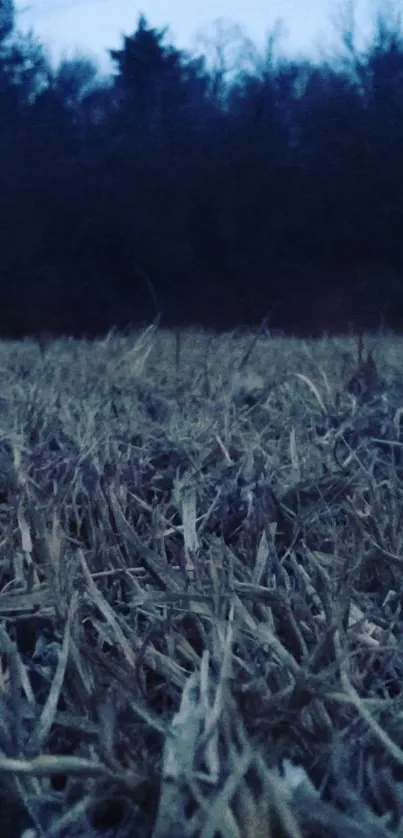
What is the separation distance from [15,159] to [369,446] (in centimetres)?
1001

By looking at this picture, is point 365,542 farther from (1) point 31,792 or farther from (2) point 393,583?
(1) point 31,792

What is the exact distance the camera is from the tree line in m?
10.3

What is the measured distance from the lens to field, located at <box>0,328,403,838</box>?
1.18ft

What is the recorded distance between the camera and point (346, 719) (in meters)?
0.42

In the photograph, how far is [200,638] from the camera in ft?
1.72

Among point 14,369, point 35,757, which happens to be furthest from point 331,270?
point 35,757

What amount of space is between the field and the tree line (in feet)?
29.8

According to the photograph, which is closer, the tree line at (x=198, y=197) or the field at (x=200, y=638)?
the field at (x=200, y=638)

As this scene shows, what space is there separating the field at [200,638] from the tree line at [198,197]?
908 centimetres

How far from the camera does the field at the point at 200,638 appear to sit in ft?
1.18

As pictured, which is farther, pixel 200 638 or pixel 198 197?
pixel 198 197

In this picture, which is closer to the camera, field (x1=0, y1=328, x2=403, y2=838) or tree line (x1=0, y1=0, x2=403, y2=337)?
field (x1=0, y1=328, x2=403, y2=838)

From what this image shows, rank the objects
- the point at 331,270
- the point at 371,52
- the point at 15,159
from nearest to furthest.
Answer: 1. the point at 371,52
2. the point at 15,159
3. the point at 331,270

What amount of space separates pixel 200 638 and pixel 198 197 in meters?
11.3
